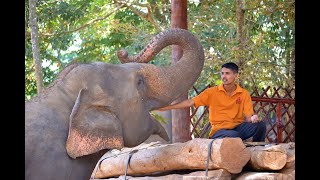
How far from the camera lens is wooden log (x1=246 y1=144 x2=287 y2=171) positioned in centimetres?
431

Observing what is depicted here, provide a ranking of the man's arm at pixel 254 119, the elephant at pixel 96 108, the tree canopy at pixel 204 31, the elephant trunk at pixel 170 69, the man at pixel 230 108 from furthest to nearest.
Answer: the tree canopy at pixel 204 31, the man at pixel 230 108, the man's arm at pixel 254 119, the elephant trunk at pixel 170 69, the elephant at pixel 96 108

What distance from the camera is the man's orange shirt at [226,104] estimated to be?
17.2 ft

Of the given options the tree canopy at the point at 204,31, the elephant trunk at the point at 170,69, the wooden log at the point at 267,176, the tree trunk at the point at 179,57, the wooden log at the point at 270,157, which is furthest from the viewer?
the tree canopy at the point at 204,31

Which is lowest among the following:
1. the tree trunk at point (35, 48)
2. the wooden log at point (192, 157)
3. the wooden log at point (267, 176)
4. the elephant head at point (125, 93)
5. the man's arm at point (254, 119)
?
the wooden log at point (267, 176)

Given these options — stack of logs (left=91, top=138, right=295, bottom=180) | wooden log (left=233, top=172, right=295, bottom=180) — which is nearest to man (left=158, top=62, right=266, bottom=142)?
stack of logs (left=91, top=138, right=295, bottom=180)

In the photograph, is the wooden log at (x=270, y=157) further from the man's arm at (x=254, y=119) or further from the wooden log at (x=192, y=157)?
the man's arm at (x=254, y=119)

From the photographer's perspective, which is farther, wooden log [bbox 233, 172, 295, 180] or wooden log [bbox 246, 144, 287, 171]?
wooden log [bbox 246, 144, 287, 171]

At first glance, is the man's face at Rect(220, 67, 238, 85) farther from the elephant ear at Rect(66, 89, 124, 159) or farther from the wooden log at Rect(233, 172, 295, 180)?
the elephant ear at Rect(66, 89, 124, 159)

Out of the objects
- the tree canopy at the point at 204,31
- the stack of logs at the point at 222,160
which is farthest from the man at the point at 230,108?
the tree canopy at the point at 204,31

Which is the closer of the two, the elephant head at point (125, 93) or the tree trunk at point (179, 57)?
the elephant head at point (125, 93)

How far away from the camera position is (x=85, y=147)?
3.59m

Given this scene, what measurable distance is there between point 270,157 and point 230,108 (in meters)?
1.02

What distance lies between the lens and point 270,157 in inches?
170
